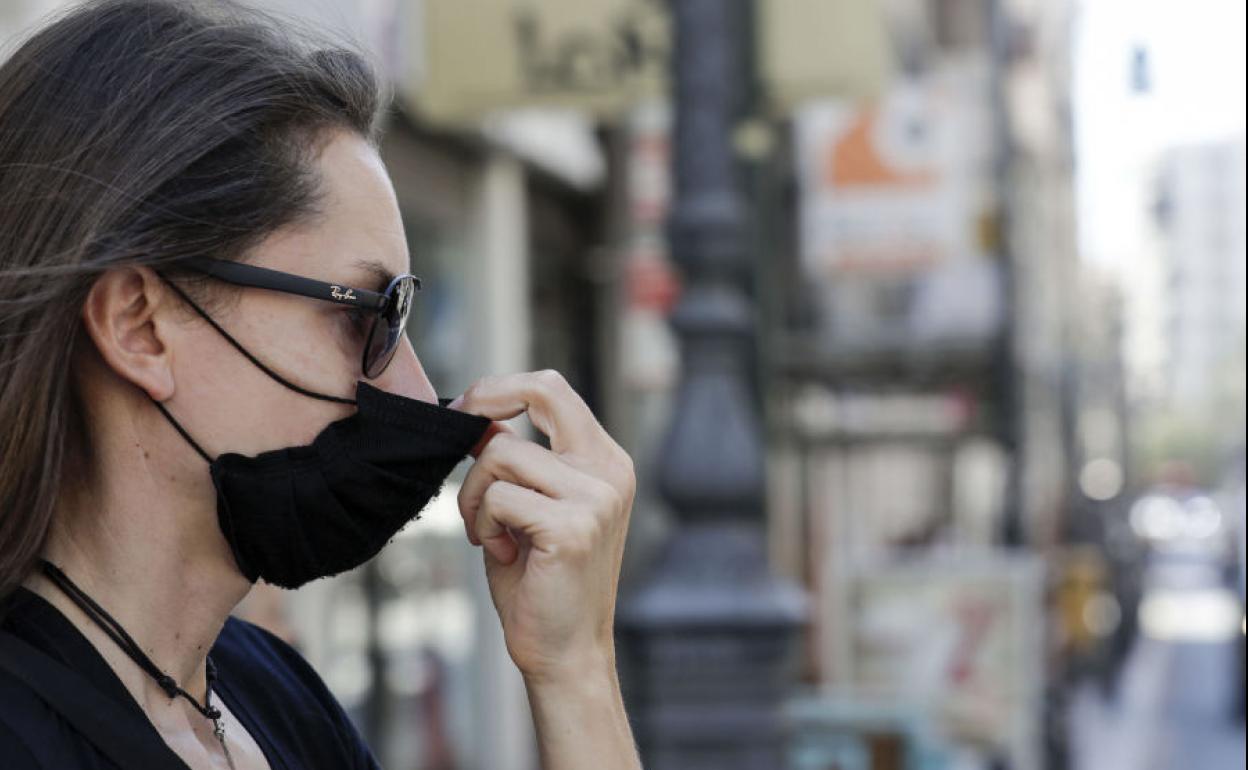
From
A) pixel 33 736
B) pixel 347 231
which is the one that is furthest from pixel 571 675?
pixel 33 736

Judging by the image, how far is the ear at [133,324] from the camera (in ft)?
5.84

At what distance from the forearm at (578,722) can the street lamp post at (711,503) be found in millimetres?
2804

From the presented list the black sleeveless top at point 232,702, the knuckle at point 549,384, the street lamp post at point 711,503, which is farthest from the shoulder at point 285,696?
the street lamp post at point 711,503

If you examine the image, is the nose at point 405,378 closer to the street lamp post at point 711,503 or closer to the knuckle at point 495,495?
the knuckle at point 495,495

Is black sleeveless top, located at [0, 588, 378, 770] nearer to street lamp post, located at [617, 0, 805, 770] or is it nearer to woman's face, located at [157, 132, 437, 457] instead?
woman's face, located at [157, 132, 437, 457]

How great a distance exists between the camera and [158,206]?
5.75ft

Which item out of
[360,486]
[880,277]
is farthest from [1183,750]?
[360,486]

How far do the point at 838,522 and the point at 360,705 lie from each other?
1418 cm

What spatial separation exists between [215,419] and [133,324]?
0.12 metres

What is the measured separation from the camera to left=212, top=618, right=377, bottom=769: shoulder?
2047 millimetres

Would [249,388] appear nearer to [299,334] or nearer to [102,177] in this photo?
[299,334]

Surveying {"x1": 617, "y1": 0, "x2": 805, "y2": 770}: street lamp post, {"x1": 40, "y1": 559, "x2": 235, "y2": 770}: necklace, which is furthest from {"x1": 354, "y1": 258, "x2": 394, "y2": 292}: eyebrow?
{"x1": 617, "y1": 0, "x2": 805, "y2": 770}: street lamp post

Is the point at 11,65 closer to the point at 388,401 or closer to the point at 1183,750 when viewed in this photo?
the point at 388,401

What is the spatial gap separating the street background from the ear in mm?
352
